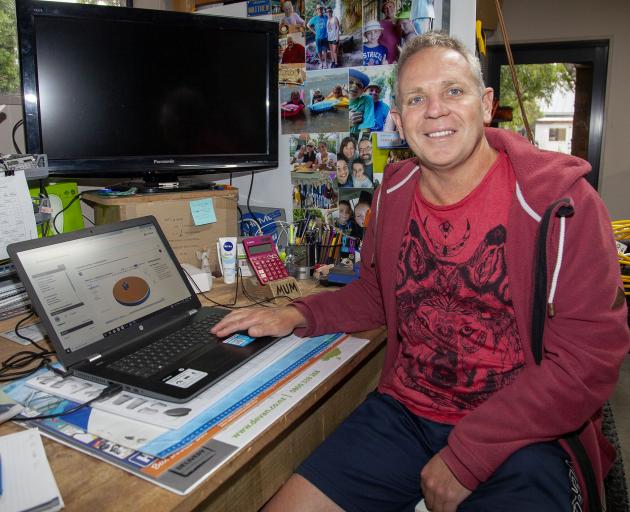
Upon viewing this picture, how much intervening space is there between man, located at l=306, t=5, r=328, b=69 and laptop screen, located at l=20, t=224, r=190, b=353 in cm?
84

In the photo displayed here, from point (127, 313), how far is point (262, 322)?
0.94ft

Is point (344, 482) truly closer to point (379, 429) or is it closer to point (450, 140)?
point (379, 429)

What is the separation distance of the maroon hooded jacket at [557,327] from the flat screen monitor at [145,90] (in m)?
0.99

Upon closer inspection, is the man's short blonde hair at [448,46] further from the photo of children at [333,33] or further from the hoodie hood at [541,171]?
the photo of children at [333,33]

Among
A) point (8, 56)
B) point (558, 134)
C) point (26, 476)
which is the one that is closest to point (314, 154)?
point (8, 56)

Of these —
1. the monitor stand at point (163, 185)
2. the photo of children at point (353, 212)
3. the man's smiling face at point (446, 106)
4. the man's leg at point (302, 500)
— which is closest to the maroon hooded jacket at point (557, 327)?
the man's smiling face at point (446, 106)

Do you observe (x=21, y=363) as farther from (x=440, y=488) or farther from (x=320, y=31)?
(x=320, y=31)

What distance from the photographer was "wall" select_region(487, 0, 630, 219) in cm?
429

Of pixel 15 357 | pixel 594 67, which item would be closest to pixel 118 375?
pixel 15 357

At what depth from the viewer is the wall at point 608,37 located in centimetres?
429

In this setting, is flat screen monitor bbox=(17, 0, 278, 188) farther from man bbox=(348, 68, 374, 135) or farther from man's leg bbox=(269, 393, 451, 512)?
man's leg bbox=(269, 393, 451, 512)

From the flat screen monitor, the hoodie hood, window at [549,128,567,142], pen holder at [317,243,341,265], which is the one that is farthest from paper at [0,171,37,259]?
window at [549,128,567,142]

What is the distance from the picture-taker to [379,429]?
1137mm

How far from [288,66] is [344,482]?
1336mm
